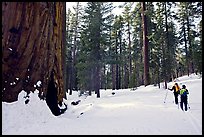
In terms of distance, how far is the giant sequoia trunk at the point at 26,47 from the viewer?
306 inches

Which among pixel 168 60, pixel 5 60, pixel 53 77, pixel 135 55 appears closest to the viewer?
pixel 5 60

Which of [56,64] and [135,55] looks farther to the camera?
[135,55]

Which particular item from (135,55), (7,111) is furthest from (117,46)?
(7,111)

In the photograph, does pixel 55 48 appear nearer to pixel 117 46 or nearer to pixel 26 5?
pixel 26 5

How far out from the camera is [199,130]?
7.14 meters

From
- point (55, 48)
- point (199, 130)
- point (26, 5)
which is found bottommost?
point (199, 130)

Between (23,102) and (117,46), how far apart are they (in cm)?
3737

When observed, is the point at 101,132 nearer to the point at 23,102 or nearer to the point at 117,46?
the point at 23,102

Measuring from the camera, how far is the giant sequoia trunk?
25.5ft

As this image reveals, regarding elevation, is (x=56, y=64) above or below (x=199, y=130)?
above

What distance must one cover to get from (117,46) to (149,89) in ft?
76.1

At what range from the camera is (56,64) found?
983 cm

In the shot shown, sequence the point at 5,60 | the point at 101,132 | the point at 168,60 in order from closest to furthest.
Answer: the point at 101,132
the point at 5,60
the point at 168,60

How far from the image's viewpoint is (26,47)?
26.7 feet
